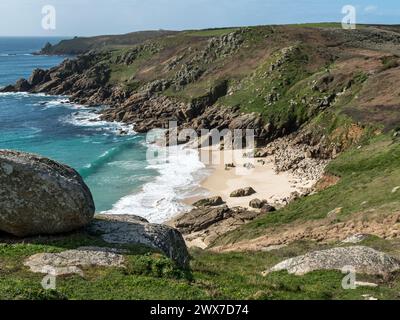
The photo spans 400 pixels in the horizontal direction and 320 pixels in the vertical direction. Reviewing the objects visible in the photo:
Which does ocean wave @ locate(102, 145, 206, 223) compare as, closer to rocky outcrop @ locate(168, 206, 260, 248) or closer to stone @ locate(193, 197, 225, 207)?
stone @ locate(193, 197, 225, 207)

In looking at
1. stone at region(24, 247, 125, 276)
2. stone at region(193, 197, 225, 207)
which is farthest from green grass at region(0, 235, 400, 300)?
stone at region(193, 197, 225, 207)

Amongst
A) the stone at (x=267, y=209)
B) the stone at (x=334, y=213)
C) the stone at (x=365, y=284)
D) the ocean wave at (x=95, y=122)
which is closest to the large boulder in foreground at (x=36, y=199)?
the stone at (x=365, y=284)

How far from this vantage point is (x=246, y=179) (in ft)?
196

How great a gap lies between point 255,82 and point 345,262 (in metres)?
76.5

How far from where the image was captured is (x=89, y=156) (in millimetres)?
77750

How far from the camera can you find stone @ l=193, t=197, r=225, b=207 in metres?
51.0

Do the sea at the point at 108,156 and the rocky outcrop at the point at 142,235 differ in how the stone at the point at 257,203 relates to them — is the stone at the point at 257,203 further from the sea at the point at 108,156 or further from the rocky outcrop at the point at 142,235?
the rocky outcrop at the point at 142,235

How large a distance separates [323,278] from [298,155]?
149 ft

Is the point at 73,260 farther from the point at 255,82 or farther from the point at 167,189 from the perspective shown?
the point at 255,82
